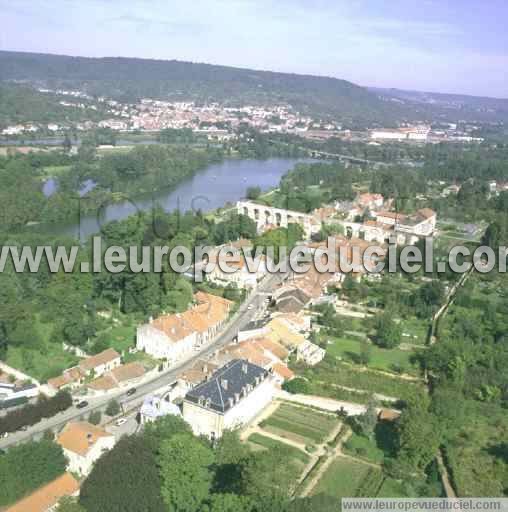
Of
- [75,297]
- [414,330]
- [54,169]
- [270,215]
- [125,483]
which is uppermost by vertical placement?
[54,169]

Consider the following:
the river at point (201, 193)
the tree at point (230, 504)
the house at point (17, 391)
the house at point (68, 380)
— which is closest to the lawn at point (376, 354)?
the house at point (68, 380)

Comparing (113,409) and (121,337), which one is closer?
(113,409)

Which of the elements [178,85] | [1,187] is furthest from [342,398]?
[178,85]

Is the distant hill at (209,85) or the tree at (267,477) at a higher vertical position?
the distant hill at (209,85)

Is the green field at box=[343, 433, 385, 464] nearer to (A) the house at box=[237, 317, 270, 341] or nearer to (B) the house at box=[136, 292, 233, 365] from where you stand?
(A) the house at box=[237, 317, 270, 341]

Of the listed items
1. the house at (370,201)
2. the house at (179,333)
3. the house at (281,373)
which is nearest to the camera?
the house at (281,373)

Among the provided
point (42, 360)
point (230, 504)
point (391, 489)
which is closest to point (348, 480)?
point (391, 489)

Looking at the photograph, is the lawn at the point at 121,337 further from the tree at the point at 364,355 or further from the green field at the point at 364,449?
the green field at the point at 364,449

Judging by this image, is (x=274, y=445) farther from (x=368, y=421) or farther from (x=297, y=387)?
(x=297, y=387)
